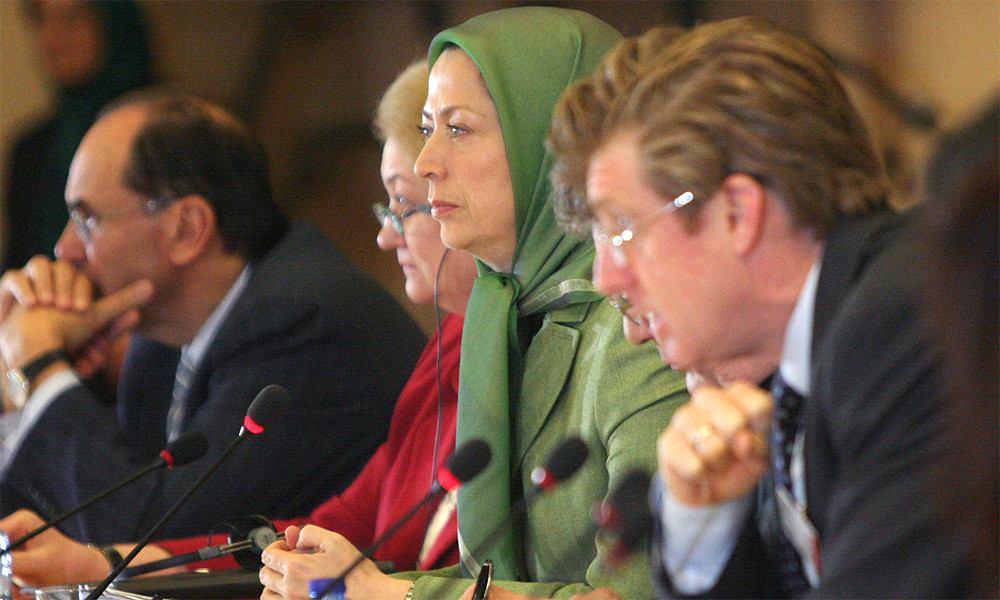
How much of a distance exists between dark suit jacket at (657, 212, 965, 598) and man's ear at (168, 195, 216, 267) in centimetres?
175

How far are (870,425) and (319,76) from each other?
292 centimetres

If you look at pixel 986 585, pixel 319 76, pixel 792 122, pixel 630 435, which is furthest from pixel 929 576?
pixel 319 76

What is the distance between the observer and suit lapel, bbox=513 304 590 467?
1.74m

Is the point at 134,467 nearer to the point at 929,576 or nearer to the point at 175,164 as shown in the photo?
the point at 175,164

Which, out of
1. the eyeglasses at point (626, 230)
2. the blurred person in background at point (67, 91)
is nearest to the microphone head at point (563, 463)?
the eyeglasses at point (626, 230)

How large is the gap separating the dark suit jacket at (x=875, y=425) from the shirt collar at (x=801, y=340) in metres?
0.02

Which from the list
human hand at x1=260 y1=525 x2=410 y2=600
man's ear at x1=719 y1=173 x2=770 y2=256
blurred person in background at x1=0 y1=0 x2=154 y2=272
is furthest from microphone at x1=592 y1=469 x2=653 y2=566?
blurred person in background at x1=0 y1=0 x2=154 y2=272

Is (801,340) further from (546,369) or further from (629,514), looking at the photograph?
(546,369)

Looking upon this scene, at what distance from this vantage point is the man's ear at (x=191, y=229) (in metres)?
2.66

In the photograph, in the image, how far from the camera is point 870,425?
1023 millimetres

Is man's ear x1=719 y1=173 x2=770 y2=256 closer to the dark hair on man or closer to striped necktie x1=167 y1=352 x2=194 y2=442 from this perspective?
striped necktie x1=167 y1=352 x2=194 y2=442

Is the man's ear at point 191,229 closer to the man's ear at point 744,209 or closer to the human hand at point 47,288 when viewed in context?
the human hand at point 47,288

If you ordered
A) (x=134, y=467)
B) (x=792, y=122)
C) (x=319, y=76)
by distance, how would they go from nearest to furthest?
(x=792, y=122)
(x=134, y=467)
(x=319, y=76)

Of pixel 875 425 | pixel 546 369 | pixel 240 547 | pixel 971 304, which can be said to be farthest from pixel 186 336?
pixel 971 304
